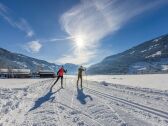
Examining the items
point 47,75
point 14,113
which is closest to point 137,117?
point 14,113

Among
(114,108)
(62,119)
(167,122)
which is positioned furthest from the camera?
(114,108)

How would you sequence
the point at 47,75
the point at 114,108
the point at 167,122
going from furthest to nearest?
the point at 47,75, the point at 114,108, the point at 167,122

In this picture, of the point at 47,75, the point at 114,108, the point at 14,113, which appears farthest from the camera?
the point at 47,75

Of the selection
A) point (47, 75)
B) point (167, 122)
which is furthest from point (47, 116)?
point (47, 75)

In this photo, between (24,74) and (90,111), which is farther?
(24,74)

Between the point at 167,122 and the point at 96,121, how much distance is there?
2437 millimetres

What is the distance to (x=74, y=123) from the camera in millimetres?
8484

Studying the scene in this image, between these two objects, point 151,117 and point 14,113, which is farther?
point 14,113

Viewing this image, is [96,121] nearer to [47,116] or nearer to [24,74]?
[47,116]

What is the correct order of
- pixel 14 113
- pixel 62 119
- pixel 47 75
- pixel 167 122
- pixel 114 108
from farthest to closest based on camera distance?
pixel 47 75 < pixel 114 108 < pixel 14 113 < pixel 62 119 < pixel 167 122

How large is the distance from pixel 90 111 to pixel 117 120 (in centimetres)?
197

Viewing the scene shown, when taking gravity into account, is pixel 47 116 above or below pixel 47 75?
below

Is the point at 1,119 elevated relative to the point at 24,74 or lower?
lower

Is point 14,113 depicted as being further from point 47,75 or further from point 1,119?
point 47,75
